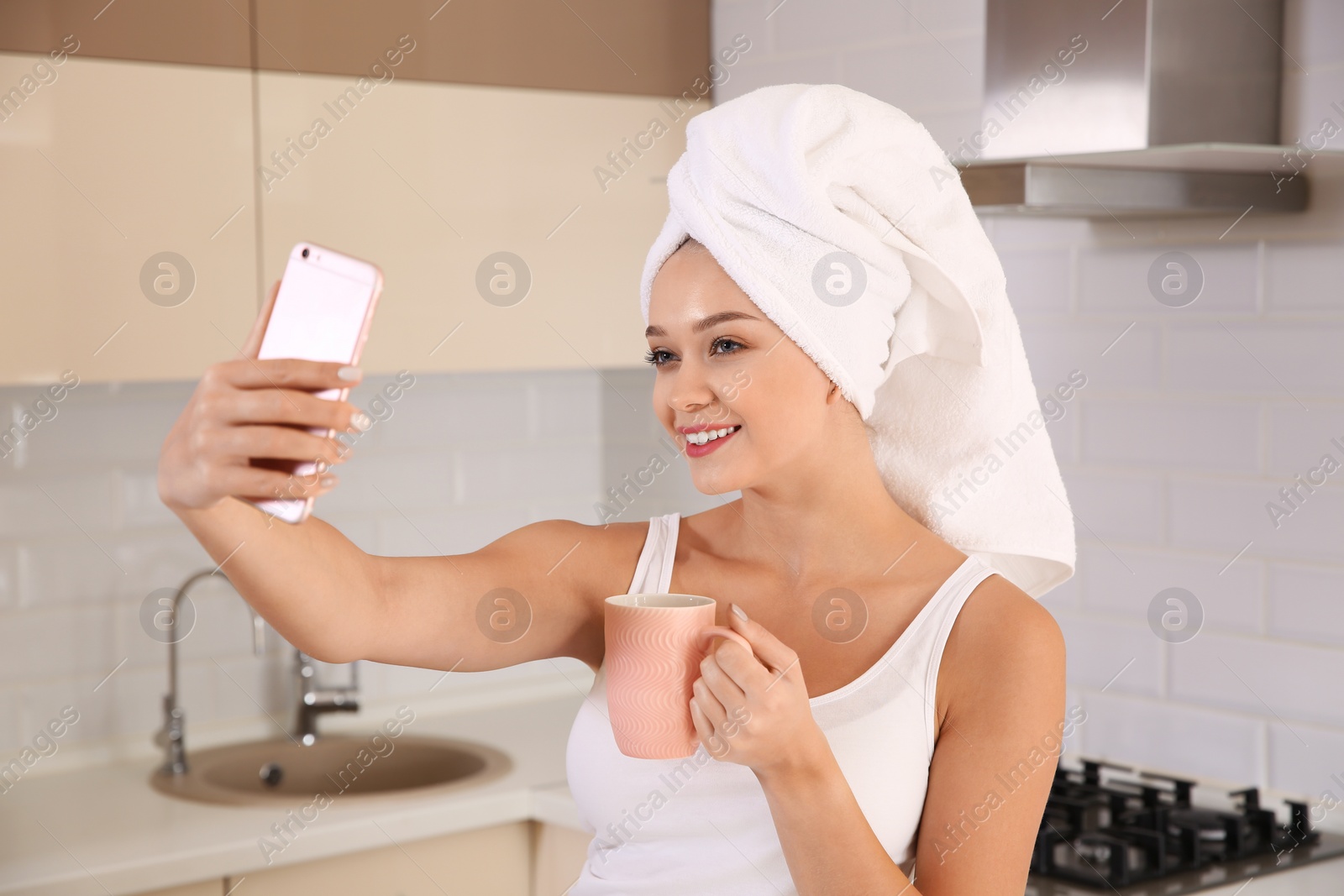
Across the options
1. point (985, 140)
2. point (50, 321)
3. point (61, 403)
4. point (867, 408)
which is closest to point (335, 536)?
point (867, 408)

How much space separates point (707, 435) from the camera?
117 cm

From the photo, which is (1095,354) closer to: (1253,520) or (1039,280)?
(1039,280)

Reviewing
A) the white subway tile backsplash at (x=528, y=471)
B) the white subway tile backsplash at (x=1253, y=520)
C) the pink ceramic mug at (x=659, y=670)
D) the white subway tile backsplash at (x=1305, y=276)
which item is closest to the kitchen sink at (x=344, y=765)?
the white subway tile backsplash at (x=528, y=471)

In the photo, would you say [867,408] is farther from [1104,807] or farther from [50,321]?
[50,321]

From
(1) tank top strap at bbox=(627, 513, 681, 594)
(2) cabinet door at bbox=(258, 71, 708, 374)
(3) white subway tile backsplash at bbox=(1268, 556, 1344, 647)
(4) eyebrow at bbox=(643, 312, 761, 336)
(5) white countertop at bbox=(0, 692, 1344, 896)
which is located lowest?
(5) white countertop at bbox=(0, 692, 1344, 896)

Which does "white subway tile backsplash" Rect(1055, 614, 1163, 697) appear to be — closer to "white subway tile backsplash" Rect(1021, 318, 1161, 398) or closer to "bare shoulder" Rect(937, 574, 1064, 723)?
"white subway tile backsplash" Rect(1021, 318, 1161, 398)

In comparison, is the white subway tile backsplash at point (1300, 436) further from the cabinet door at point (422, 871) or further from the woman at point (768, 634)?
the cabinet door at point (422, 871)

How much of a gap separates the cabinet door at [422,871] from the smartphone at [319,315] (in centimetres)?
126

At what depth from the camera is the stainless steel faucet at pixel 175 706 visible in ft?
7.29

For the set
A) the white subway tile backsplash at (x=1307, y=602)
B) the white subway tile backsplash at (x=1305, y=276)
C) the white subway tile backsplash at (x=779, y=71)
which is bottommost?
the white subway tile backsplash at (x=1307, y=602)

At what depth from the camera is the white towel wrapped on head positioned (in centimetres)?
119

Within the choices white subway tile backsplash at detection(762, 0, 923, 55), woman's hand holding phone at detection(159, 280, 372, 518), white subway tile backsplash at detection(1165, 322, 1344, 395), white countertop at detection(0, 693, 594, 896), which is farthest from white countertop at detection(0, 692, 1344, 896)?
white subway tile backsplash at detection(762, 0, 923, 55)

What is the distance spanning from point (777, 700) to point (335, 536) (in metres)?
0.38

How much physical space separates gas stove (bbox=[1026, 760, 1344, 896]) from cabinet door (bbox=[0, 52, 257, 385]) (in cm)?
132
